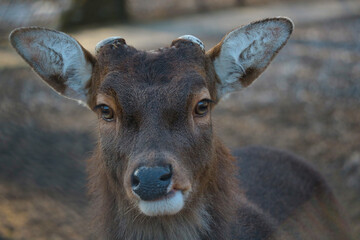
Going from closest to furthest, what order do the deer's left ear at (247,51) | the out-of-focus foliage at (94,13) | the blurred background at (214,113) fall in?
the deer's left ear at (247,51) < the blurred background at (214,113) < the out-of-focus foliage at (94,13)

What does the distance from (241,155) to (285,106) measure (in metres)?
4.94

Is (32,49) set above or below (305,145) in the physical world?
above

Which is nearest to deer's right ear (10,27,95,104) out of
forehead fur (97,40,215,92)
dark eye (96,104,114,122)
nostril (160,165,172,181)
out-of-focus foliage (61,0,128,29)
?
forehead fur (97,40,215,92)

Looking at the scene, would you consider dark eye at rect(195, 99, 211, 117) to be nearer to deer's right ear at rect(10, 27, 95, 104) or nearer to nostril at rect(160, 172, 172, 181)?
nostril at rect(160, 172, 172, 181)

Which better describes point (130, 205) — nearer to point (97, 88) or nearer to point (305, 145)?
point (97, 88)

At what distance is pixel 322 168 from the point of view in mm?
7949

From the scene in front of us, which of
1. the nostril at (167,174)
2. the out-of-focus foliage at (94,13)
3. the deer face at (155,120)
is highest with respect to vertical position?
the out-of-focus foliage at (94,13)

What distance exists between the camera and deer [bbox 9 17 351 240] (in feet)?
11.9

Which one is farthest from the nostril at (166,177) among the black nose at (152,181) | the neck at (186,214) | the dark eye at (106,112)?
the dark eye at (106,112)

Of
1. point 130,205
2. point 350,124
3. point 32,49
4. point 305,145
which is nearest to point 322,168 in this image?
point 305,145

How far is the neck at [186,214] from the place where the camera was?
13.3 ft

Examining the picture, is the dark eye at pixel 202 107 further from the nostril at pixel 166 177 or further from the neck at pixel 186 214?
the nostril at pixel 166 177

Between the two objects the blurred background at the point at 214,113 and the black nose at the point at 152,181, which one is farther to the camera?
the blurred background at the point at 214,113

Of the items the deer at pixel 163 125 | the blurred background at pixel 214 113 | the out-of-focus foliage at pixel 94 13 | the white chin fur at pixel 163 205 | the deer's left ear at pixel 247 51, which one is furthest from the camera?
the out-of-focus foliage at pixel 94 13
